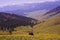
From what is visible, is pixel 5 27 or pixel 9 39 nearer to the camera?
pixel 9 39

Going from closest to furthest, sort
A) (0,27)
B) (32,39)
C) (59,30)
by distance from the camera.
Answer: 1. (32,39)
2. (59,30)
3. (0,27)

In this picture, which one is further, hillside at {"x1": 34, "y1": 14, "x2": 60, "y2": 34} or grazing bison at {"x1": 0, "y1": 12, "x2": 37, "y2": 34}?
grazing bison at {"x1": 0, "y1": 12, "x2": 37, "y2": 34}

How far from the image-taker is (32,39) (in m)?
15.6

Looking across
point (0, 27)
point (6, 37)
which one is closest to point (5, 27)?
point (0, 27)

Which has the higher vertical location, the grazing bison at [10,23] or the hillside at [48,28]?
the grazing bison at [10,23]

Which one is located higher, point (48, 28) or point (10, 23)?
point (10, 23)

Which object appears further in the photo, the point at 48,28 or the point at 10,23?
the point at 10,23

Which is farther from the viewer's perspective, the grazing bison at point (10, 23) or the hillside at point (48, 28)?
the grazing bison at point (10, 23)

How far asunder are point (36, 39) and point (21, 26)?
1954 inches

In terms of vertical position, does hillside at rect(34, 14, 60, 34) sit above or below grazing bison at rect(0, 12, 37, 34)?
below

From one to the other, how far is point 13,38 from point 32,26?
50677 millimetres

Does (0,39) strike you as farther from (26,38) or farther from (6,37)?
(26,38)

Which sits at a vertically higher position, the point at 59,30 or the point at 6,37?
the point at 6,37

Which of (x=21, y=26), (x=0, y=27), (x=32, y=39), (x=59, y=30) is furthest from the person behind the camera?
(x=21, y=26)
